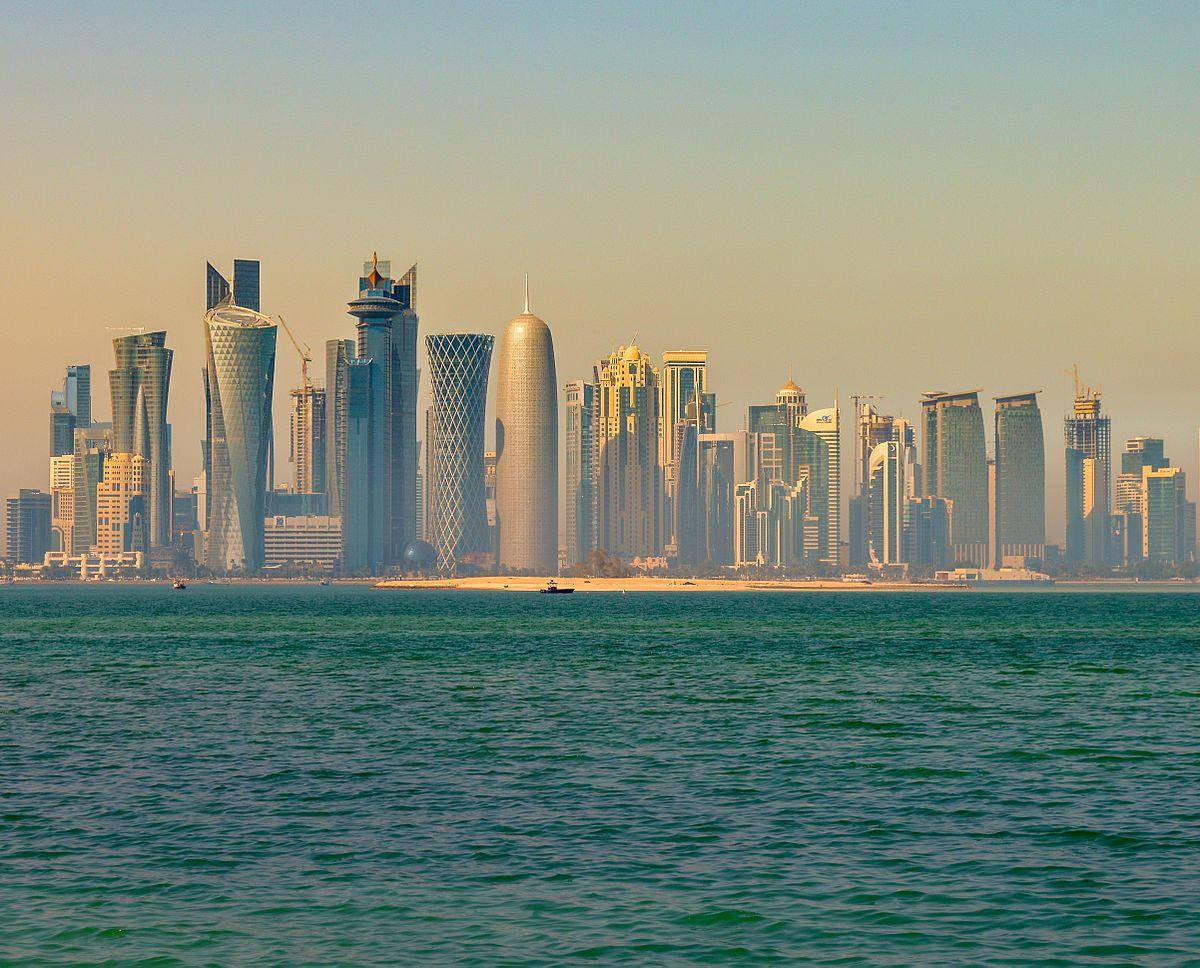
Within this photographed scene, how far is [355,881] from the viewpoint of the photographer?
35.8m

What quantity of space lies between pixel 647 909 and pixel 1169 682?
73355mm

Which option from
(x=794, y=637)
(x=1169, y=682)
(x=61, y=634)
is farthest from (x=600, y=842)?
(x=61, y=634)

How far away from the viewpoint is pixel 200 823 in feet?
143

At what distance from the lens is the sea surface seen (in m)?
31.0

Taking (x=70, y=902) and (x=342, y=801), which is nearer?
(x=70, y=902)

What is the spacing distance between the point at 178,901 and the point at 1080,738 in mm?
42140

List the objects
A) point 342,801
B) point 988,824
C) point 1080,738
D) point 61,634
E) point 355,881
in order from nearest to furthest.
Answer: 1. point 355,881
2. point 988,824
3. point 342,801
4. point 1080,738
5. point 61,634

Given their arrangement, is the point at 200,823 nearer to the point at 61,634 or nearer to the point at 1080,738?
the point at 1080,738

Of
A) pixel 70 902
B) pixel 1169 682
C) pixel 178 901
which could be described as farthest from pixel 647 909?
pixel 1169 682

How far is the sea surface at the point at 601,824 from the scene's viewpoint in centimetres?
3098

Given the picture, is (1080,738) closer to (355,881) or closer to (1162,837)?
(1162,837)

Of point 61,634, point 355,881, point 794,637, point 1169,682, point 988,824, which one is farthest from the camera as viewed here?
point 61,634

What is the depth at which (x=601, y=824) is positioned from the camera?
4297cm

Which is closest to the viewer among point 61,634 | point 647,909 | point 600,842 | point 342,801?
point 647,909
